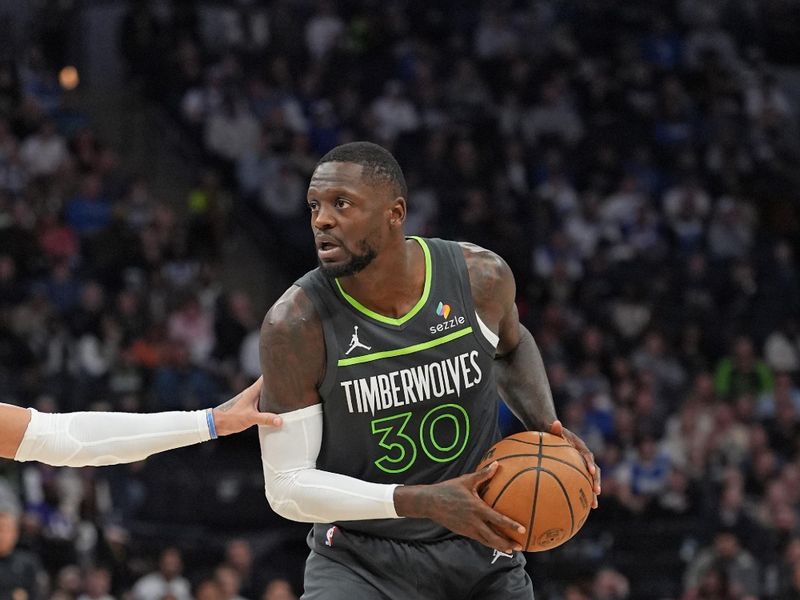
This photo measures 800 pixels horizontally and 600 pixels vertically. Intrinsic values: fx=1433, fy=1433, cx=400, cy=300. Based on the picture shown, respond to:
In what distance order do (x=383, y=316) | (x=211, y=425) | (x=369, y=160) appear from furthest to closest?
1. (x=211, y=425)
2. (x=383, y=316)
3. (x=369, y=160)

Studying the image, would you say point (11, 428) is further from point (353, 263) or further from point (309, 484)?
point (353, 263)

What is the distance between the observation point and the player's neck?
16.9ft

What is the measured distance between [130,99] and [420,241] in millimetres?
13553

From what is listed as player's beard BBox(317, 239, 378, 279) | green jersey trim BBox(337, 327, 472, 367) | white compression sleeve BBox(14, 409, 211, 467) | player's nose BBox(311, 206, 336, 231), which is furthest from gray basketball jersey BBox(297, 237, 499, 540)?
white compression sleeve BBox(14, 409, 211, 467)

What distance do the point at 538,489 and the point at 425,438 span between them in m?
0.51

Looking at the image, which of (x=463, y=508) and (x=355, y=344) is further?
(x=355, y=344)

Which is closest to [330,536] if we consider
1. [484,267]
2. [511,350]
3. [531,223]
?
[511,350]

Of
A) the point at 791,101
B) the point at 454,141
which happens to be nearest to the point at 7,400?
the point at 454,141

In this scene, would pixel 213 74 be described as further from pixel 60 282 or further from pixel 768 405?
pixel 768 405

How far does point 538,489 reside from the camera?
15.8 feet

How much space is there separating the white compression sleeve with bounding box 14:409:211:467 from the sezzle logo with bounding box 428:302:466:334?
36.8 inches

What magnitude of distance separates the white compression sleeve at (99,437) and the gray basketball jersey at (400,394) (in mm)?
584

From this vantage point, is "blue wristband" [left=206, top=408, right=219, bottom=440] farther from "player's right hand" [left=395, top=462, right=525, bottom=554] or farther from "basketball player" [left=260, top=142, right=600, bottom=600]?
"player's right hand" [left=395, top=462, right=525, bottom=554]

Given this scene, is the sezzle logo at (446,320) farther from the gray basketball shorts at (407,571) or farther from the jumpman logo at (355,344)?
the gray basketball shorts at (407,571)
